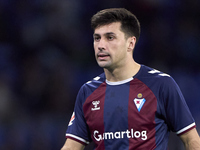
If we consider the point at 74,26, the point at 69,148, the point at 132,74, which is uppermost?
the point at 74,26

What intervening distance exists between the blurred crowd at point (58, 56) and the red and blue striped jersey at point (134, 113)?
269cm

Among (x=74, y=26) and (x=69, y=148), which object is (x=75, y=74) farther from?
(x=69, y=148)

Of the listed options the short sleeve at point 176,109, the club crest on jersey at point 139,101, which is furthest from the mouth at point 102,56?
the short sleeve at point 176,109

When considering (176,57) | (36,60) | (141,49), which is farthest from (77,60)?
(176,57)

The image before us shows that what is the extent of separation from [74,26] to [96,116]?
11.9 feet

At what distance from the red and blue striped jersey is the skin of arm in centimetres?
4

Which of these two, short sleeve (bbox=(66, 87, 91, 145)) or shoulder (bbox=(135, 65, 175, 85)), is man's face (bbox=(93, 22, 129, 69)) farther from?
short sleeve (bbox=(66, 87, 91, 145))

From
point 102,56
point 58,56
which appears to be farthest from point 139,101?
point 58,56

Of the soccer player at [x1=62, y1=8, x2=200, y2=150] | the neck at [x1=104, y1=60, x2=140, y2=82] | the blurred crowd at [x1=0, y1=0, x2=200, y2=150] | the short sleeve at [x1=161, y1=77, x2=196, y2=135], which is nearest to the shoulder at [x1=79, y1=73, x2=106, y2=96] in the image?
the soccer player at [x1=62, y1=8, x2=200, y2=150]

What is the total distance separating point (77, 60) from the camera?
21.2 feet

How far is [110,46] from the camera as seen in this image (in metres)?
3.14

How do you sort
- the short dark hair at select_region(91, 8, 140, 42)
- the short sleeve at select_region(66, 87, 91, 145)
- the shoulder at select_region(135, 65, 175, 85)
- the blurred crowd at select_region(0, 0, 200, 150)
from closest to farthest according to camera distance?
1. the shoulder at select_region(135, 65, 175, 85)
2. the short dark hair at select_region(91, 8, 140, 42)
3. the short sleeve at select_region(66, 87, 91, 145)
4. the blurred crowd at select_region(0, 0, 200, 150)

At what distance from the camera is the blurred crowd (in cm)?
598

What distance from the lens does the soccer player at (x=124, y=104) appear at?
303 centimetres
